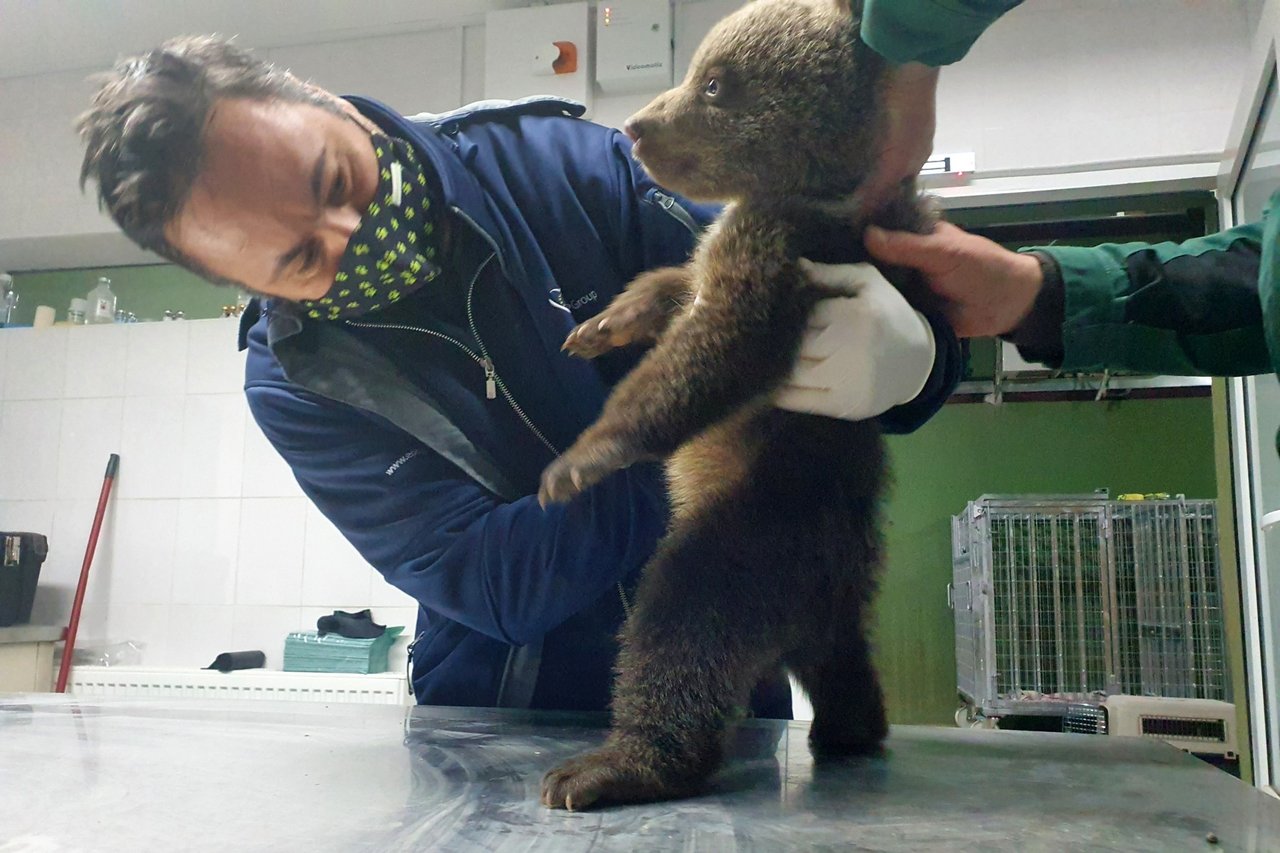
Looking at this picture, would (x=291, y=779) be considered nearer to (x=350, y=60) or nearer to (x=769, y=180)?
(x=769, y=180)

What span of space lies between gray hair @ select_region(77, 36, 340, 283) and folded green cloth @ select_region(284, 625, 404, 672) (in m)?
0.99

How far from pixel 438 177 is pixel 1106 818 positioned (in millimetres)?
1154

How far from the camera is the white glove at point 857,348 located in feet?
3.11

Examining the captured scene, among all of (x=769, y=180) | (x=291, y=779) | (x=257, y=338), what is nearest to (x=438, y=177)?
(x=257, y=338)

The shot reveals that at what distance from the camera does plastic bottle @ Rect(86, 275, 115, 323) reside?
177 centimetres

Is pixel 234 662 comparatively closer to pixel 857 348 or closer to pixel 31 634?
pixel 31 634

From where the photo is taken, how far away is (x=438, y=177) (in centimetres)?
128

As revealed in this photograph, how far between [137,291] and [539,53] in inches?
36.6

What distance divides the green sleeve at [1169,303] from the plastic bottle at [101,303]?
1756 mm

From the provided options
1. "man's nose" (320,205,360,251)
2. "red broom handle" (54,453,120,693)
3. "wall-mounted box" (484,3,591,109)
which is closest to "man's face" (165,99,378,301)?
"man's nose" (320,205,360,251)

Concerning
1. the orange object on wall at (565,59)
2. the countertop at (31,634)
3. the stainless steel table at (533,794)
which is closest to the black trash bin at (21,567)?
the countertop at (31,634)

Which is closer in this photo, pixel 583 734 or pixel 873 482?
pixel 873 482

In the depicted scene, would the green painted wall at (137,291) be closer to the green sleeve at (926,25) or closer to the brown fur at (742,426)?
the brown fur at (742,426)

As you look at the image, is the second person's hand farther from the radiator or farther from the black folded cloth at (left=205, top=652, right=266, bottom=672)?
the black folded cloth at (left=205, top=652, right=266, bottom=672)
